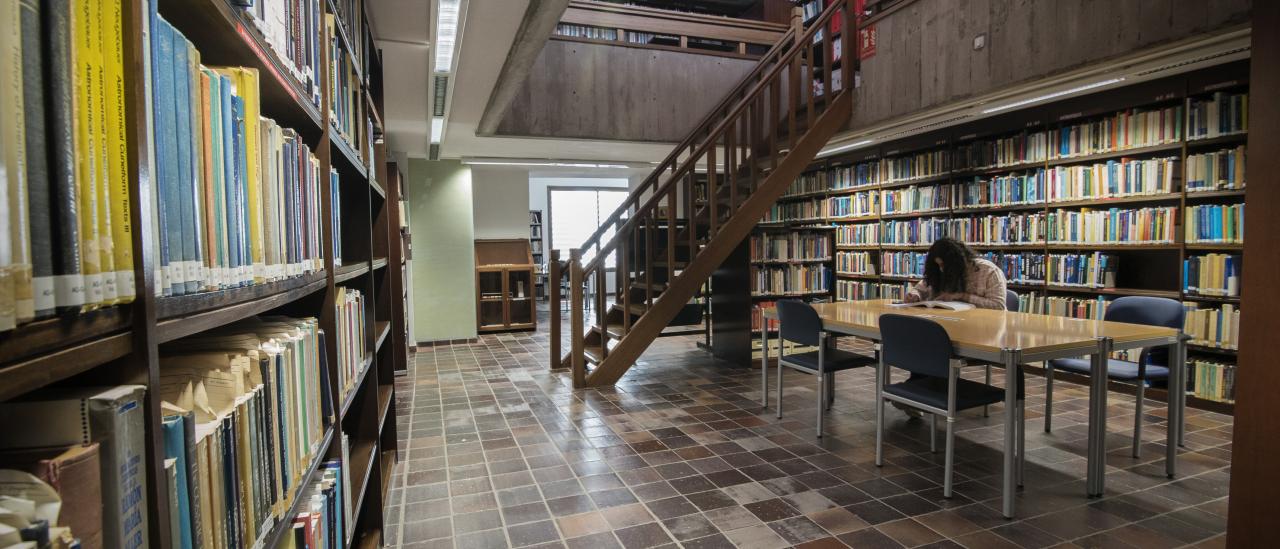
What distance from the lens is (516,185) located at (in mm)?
9273

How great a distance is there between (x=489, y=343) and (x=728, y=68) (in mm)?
4676

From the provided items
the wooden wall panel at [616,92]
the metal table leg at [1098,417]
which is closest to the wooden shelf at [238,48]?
the metal table leg at [1098,417]

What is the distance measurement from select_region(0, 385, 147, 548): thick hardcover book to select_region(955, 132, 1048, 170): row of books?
674 centimetres

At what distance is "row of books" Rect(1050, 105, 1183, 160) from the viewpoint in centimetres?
466

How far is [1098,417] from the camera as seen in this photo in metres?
2.91

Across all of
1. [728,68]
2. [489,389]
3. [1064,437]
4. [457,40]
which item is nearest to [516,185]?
[728,68]

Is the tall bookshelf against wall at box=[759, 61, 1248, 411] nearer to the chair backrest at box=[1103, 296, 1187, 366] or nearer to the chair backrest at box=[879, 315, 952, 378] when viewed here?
the chair backrest at box=[1103, 296, 1187, 366]

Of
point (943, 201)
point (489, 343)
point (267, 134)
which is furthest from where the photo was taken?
point (489, 343)

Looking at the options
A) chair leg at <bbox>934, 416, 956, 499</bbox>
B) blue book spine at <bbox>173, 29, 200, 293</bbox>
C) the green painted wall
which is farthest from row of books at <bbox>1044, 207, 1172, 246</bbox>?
the green painted wall

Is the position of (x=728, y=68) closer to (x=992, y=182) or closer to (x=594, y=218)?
(x=992, y=182)

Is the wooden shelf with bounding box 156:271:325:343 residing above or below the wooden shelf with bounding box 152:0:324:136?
below

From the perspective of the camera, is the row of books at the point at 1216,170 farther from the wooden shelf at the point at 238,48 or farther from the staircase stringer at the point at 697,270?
the wooden shelf at the point at 238,48

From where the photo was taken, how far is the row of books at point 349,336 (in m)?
1.85

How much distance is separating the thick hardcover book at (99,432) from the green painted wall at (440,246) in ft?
24.8
